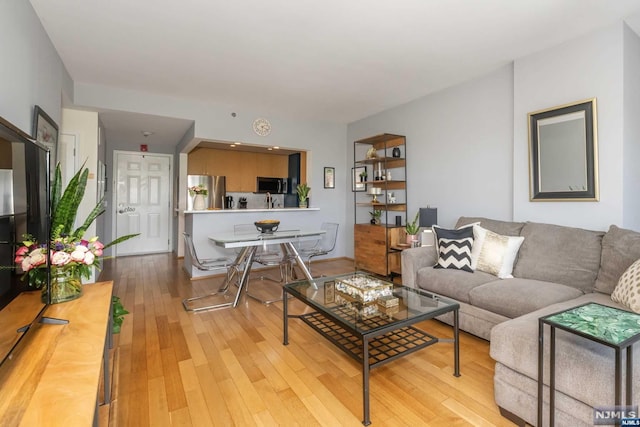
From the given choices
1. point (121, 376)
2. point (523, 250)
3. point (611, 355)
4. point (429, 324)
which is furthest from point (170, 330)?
point (523, 250)

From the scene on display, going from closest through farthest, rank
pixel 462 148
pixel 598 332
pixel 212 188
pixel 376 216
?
pixel 598 332 → pixel 462 148 → pixel 376 216 → pixel 212 188

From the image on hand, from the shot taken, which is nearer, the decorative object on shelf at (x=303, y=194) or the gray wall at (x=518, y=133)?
the gray wall at (x=518, y=133)

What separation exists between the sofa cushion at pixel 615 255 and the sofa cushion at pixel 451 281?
0.70 meters

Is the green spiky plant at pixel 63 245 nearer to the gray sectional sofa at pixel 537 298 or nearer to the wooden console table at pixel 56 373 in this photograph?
the wooden console table at pixel 56 373

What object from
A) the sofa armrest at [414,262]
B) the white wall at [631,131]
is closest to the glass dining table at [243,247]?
the sofa armrest at [414,262]

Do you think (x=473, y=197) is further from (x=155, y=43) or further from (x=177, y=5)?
(x=155, y=43)

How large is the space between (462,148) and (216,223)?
11.4 feet

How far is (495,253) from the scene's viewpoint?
2.72 m

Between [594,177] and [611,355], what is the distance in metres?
1.86

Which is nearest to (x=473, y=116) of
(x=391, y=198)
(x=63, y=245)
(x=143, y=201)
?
(x=391, y=198)

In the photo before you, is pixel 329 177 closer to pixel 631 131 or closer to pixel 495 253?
pixel 495 253

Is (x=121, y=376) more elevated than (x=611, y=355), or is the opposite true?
(x=611, y=355)

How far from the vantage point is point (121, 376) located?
195 centimetres

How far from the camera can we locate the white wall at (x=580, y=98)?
2.45 meters
